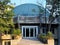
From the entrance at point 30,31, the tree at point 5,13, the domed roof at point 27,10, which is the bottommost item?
the entrance at point 30,31

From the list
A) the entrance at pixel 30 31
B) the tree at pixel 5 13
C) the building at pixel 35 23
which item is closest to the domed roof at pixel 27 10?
the building at pixel 35 23

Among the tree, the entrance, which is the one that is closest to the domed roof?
the entrance

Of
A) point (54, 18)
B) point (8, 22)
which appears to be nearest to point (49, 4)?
point (54, 18)

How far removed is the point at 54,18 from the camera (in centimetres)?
3628

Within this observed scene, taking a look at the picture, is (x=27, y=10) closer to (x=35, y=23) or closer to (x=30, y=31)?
(x=30, y=31)

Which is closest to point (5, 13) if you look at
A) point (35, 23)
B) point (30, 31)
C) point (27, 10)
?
point (35, 23)

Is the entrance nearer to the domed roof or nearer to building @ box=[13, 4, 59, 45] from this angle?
building @ box=[13, 4, 59, 45]

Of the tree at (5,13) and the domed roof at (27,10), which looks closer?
the tree at (5,13)

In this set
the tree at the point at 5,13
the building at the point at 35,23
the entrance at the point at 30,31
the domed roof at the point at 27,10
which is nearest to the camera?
the tree at the point at 5,13

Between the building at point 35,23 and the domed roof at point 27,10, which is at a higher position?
the domed roof at point 27,10

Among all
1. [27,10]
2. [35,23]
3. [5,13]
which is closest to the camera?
[5,13]

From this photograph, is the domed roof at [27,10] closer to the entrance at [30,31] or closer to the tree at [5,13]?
the entrance at [30,31]

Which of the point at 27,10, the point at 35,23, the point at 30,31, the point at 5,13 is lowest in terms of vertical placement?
Result: the point at 30,31

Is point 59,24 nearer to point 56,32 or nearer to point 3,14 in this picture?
point 56,32
